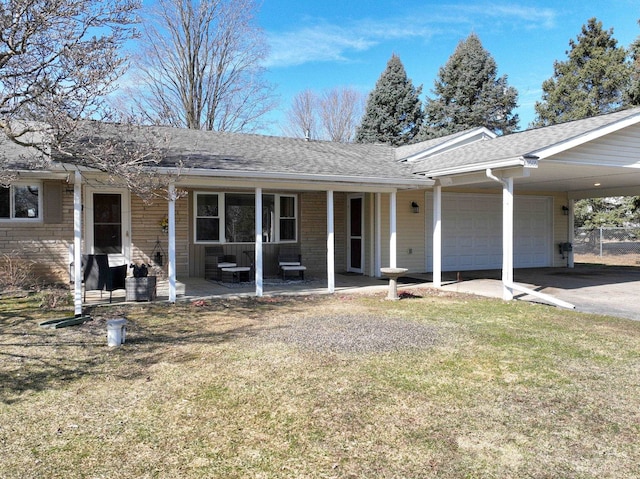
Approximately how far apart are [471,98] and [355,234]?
69.0 ft

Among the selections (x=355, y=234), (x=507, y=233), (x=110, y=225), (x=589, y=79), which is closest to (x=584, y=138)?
(x=507, y=233)

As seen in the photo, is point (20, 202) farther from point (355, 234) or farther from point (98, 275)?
point (355, 234)

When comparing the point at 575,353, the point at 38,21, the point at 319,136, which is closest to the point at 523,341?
the point at 575,353

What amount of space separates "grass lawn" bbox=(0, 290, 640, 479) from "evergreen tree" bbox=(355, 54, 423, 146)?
24.6 metres

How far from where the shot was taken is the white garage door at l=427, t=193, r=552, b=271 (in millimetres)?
14523

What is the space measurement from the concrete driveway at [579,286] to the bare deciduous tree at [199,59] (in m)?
17.1

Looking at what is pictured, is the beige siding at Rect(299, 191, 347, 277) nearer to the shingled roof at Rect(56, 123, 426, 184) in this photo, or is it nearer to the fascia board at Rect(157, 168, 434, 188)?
the shingled roof at Rect(56, 123, 426, 184)

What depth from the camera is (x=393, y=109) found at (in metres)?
30.8

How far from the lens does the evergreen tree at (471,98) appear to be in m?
30.6

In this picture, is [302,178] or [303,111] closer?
[302,178]

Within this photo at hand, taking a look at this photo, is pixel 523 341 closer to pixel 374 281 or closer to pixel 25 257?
pixel 374 281

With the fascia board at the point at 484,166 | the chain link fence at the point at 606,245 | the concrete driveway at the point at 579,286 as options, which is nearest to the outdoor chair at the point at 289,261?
the concrete driveway at the point at 579,286

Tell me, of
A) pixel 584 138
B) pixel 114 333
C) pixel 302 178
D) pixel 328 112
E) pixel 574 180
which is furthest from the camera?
pixel 328 112

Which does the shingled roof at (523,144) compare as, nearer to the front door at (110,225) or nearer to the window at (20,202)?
the front door at (110,225)
